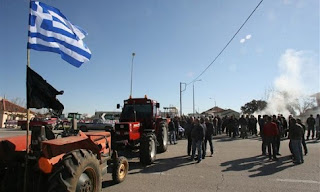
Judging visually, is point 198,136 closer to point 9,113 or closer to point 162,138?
point 162,138

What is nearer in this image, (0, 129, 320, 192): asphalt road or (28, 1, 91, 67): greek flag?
(28, 1, 91, 67): greek flag

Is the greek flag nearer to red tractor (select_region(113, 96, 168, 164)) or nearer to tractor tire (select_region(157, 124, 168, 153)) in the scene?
red tractor (select_region(113, 96, 168, 164))

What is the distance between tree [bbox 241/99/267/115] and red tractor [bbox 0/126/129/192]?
61.5 meters

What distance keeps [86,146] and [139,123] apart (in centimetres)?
615

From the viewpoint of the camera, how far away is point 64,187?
4.36 metres

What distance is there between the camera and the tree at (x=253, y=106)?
6261 cm

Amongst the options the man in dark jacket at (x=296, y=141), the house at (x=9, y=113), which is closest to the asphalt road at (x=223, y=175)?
the man in dark jacket at (x=296, y=141)

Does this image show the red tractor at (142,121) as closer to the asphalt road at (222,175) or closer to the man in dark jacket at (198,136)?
the asphalt road at (222,175)

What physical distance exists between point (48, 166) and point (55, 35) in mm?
3154

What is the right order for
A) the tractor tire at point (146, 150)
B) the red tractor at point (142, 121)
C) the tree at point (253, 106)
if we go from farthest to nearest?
the tree at point (253, 106) < the red tractor at point (142, 121) < the tractor tire at point (146, 150)

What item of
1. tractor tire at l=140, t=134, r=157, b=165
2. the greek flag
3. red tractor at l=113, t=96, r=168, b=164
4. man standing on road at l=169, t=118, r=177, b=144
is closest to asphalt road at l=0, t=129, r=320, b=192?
tractor tire at l=140, t=134, r=157, b=165

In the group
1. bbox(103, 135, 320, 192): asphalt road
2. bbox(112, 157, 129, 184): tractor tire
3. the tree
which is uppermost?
the tree

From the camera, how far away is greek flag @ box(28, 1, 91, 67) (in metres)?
5.88

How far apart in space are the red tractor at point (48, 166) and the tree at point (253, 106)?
61.5m
